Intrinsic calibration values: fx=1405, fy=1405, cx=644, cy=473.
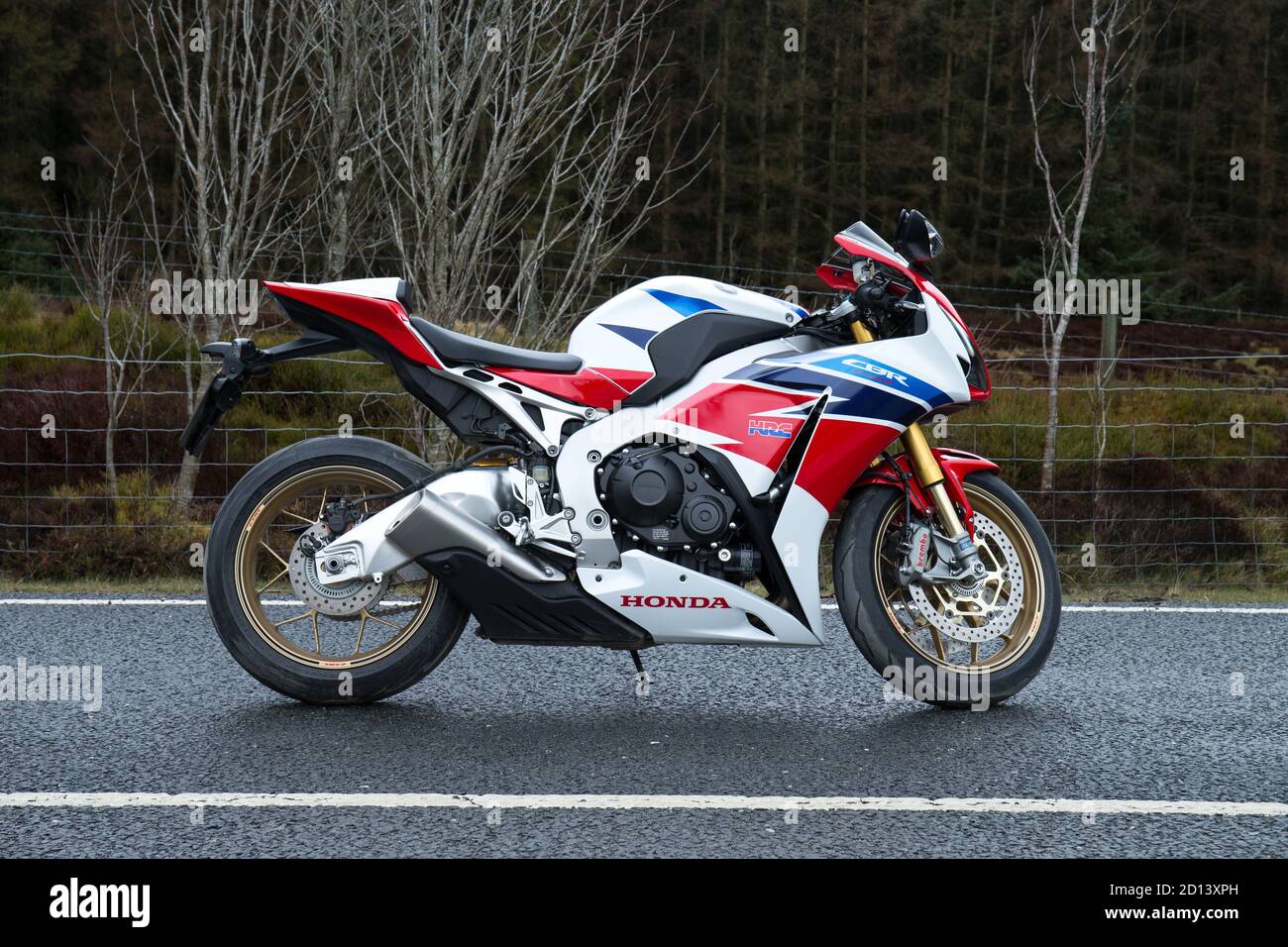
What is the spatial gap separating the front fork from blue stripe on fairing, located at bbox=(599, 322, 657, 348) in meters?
0.69

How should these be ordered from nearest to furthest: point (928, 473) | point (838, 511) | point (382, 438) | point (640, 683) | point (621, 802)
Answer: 1. point (621, 802)
2. point (928, 473)
3. point (640, 683)
4. point (838, 511)
5. point (382, 438)

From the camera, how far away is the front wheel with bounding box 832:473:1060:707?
459 centimetres

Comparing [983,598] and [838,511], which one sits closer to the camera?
[983,598]

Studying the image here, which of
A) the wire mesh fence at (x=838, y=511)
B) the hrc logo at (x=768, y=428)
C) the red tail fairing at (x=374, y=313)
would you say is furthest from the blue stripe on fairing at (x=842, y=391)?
the wire mesh fence at (x=838, y=511)

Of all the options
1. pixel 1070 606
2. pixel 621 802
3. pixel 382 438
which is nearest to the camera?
pixel 621 802

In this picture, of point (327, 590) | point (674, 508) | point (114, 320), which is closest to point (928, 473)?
point (674, 508)

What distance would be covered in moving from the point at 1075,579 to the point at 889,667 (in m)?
4.16

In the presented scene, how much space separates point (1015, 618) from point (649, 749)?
1.39m

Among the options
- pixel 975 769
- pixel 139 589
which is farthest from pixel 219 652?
pixel 975 769

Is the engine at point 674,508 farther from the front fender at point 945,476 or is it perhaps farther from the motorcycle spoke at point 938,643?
the motorcycle spoke at point 938,643

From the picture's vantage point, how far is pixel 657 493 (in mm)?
4391

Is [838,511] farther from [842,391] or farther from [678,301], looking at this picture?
[678,301]

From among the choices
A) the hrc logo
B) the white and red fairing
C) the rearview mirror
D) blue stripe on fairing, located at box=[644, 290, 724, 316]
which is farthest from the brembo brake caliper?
blue stripe on fairing, located at box=[644, 290, 724, 316]
